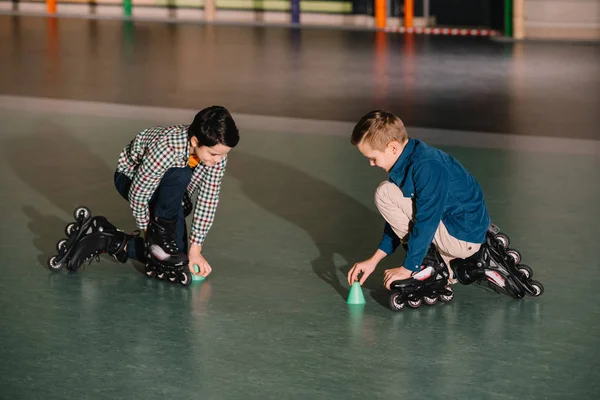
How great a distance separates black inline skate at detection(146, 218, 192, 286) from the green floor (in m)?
0.05

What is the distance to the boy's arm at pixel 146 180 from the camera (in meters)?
3.68

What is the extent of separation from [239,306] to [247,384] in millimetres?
674

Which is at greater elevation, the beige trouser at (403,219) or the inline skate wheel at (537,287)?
the beige trouser at (403,219)

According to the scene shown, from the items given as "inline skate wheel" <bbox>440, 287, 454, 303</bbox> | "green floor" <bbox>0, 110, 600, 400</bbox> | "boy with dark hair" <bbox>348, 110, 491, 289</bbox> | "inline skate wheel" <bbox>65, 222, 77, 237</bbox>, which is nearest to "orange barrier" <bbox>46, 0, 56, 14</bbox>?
"green floor" <bbox>0, 110, 600, 400</bbox>

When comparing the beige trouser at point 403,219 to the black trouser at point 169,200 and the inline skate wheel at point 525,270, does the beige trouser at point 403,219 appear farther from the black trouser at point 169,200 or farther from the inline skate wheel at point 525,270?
the black trouser at point 169,200

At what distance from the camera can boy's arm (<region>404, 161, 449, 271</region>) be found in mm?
3406

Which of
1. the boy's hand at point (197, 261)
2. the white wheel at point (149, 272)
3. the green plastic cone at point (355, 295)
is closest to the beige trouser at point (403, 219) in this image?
the green plastic cone at point (355, 295)

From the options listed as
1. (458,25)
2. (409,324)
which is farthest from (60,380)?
(458,25)

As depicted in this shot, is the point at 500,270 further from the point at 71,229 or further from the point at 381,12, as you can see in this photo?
the point at 381,12

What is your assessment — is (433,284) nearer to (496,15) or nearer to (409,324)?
(409,324)

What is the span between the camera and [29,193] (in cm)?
512

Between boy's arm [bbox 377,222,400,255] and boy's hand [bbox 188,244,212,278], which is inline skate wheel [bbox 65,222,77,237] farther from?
boy's arm [bbox 377,222,400,255]

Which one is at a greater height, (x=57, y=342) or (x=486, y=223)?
(x=486, y=223)

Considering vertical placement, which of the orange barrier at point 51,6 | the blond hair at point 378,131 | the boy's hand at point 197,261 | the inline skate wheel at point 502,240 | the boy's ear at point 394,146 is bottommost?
the boy's hand at point 197,261
